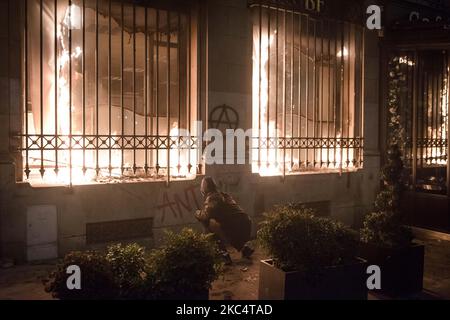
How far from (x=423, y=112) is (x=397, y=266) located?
6071 millimetres

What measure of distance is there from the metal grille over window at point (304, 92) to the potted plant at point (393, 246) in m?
3.51

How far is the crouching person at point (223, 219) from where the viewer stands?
747cm

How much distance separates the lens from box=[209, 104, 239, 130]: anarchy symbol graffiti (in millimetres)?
8953

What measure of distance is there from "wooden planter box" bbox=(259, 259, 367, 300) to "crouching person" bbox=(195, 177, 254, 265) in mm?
2239

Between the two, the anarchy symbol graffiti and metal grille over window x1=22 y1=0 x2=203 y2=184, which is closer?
metal grille over window x1=22 y1=0 x2=203 y2=184

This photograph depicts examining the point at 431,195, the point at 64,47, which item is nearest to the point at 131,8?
the point at 64,47

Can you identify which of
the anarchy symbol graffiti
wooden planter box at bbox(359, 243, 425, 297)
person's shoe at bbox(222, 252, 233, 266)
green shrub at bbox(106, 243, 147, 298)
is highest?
the anarchy symbol graffiti

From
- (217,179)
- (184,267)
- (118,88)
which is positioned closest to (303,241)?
(184,267)

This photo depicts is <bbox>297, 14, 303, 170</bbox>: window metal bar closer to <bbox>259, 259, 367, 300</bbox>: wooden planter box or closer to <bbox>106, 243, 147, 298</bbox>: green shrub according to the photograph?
<bbox>259, 259, 367, 300</bbox>: wooden planter box

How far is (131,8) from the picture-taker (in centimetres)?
902

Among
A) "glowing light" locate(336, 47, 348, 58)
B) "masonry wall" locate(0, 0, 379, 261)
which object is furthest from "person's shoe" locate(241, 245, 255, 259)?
"glowing light" locate(336, 47, 348, 58)

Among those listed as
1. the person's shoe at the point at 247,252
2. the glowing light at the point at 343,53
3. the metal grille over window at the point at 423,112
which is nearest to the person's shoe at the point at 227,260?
the person's shoe at the point at 247,252

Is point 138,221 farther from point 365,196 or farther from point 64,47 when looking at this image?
point 365,196

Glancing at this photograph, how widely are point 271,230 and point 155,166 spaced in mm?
4369
